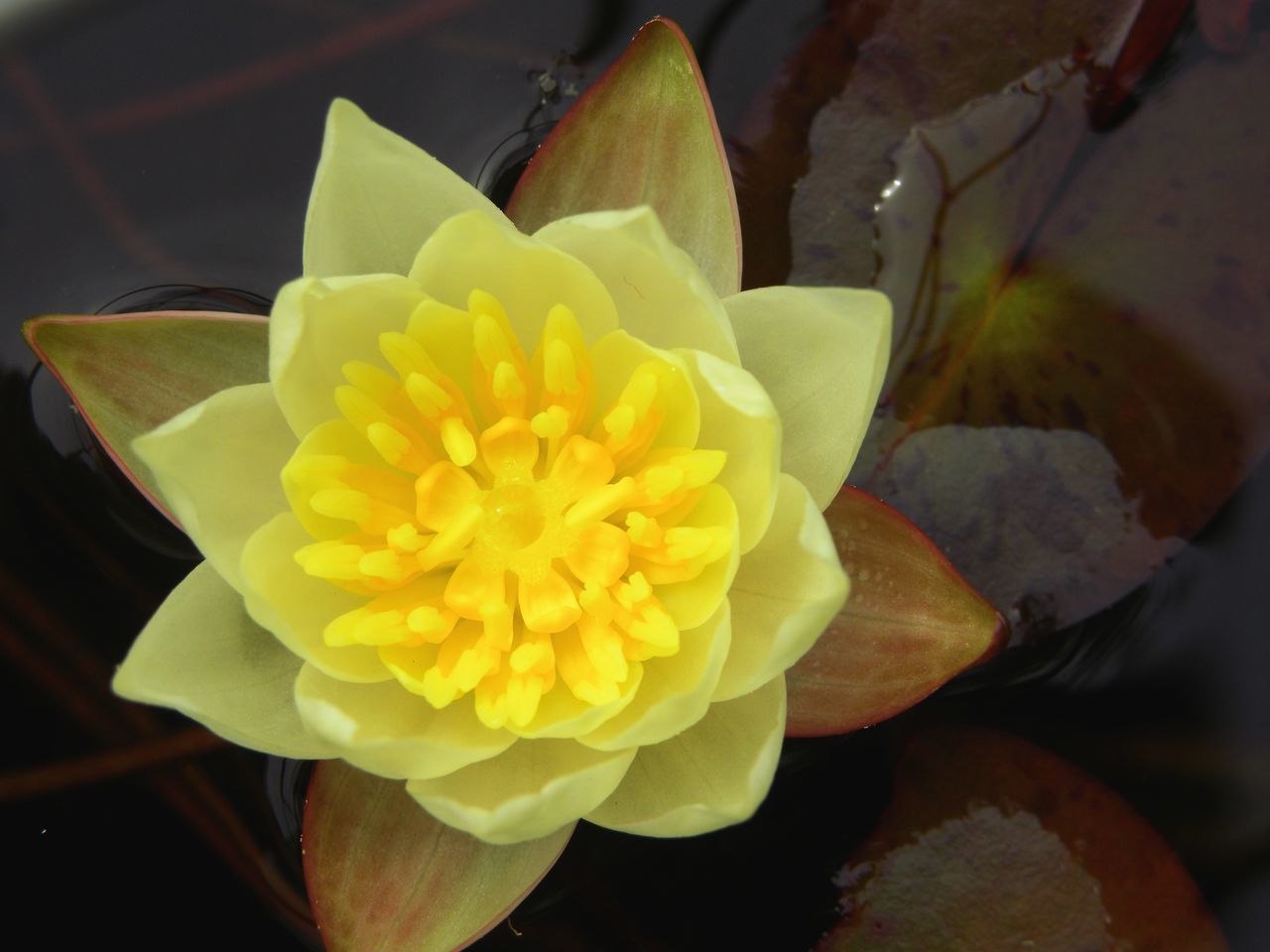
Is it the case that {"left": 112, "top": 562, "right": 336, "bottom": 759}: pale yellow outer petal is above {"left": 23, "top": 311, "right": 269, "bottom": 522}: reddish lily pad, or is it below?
below

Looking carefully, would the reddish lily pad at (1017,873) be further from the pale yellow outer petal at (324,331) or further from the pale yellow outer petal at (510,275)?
the pale yellow outer petal at (324,331)

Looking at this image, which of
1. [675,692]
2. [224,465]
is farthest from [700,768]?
[224,465]

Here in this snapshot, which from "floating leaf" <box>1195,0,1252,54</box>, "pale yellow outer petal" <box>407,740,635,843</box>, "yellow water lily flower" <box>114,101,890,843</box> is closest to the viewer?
"pale yellow outer petal" <box>407,740,635,843</box>

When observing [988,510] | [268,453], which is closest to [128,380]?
[268,453]

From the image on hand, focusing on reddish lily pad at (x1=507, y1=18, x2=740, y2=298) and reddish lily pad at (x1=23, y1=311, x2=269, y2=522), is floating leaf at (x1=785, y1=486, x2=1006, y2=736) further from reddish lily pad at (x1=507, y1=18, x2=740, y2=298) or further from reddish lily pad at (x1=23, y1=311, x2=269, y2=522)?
reddish lily pad at (x1=23, y1=311, x2=269, y2=522)

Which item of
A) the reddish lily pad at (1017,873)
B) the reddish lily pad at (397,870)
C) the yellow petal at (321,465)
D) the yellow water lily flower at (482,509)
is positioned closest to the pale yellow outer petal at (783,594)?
the yellow water lily flower at (482,509)

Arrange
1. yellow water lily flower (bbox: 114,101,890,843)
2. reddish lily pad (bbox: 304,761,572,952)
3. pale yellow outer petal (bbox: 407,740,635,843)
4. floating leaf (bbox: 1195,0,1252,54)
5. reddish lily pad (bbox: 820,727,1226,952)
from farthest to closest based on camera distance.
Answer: floating leaf (bbox: 1195,0,1252,54) < reddish lily pad (bbox: 820,727,1226,952) < reddish lily pad (bbox: 304,761,572,952) < yellow water lily flower (bbox: 114,101,890,843) < pale yellow outer petal (bbox: 407,740,635,843)

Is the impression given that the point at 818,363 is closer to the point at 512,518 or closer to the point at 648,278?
the point at 648,278

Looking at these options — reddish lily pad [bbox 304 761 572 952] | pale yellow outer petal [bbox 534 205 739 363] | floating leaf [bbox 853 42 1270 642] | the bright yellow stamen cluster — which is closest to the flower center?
the bright yellow stamen cluster
